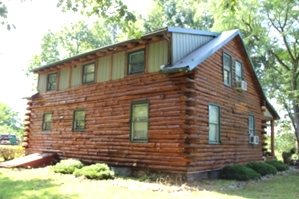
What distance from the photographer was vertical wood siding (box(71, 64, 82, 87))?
15.5m

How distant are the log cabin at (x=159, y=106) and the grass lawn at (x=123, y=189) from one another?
140 cm

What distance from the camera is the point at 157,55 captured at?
39.3ft

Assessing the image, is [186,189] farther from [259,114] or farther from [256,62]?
[256,62]

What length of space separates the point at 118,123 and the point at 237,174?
5449 millimetres

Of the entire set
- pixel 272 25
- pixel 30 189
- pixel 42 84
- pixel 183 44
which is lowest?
pixel 30 189

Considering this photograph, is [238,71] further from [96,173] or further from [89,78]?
[96,173]

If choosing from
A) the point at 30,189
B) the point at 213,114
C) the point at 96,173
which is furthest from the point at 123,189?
the point at 213,114

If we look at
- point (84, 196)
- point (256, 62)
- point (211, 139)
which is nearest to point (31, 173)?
point (84, 196)

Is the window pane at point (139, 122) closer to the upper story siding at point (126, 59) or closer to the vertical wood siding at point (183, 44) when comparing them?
the upper story siding at point (126, 59)

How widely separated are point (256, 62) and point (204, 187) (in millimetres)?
24660

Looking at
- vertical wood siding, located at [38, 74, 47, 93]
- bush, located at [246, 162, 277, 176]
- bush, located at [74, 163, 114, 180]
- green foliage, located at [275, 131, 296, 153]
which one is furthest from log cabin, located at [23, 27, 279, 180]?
green foliage, located at [275, 131, 296, 153]

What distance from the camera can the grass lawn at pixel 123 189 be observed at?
7.97m

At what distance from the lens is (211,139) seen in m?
12.1

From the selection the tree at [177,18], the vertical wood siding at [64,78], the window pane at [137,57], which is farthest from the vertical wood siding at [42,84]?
the tree at [177,18]
